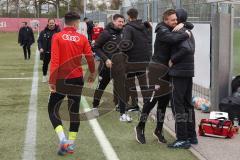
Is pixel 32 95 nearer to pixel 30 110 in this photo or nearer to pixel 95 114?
pixel 30 110

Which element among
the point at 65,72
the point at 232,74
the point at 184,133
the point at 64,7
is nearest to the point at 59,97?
the point at 65,72

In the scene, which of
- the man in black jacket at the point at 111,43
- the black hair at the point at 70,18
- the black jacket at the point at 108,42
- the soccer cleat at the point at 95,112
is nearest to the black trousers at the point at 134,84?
the man in black jacket at the point at 111,43

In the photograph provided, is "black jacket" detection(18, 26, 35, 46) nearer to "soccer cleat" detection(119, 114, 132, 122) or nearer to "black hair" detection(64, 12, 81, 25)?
"soccer cleat" detection(119, 114, 132, 122)

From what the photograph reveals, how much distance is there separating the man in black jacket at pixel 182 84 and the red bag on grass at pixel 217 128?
54 cm

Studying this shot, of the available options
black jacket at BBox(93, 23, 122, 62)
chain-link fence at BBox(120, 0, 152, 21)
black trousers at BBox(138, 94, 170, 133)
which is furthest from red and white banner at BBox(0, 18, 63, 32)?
black trousers at BBox(138, 94, 170, 133)

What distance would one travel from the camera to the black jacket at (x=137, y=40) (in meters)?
8.00

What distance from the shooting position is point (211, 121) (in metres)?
7.16

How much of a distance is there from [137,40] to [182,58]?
1.90 metres

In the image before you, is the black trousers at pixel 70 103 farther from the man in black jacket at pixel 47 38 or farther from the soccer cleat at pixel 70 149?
the man in black jacket at pixel 47 38

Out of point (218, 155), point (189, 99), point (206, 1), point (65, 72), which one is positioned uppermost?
point (206, 1)

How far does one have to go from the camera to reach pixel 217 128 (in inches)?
279

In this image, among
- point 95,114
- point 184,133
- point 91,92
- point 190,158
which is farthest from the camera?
point 91,92

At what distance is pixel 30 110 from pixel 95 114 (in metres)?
1.40

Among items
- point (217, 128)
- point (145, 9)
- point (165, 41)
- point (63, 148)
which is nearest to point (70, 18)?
point (165, 41)
